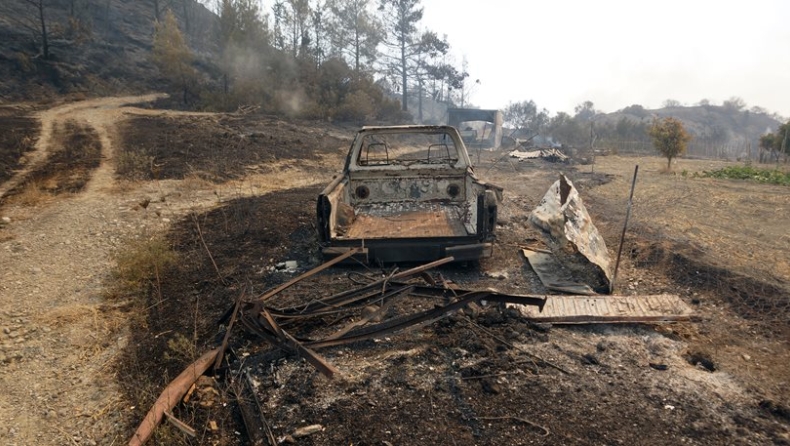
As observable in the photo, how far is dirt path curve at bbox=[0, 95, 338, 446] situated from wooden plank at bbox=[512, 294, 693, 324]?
317 centimetres

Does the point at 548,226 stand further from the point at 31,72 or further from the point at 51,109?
the point at 31,72

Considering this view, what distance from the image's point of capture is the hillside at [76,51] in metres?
20.5

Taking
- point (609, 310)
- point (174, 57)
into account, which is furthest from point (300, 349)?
point (174, 57)

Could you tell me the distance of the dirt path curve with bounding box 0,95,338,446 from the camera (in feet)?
9.19

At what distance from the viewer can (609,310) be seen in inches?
150

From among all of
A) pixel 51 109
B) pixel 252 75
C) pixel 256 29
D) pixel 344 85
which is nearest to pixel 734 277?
pixel 51 109

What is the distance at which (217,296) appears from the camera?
4324 millimetres

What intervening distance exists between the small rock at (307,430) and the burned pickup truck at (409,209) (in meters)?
2.28

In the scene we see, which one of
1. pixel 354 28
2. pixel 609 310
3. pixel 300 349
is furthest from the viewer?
pixel 354 28

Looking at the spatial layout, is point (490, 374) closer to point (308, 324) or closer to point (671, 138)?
point (308, 324)

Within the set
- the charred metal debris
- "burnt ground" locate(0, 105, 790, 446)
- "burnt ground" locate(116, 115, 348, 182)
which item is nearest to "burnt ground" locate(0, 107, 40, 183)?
"burnt ground" locate(116, 115, 348, 182)

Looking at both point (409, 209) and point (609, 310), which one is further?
point (409, 209)

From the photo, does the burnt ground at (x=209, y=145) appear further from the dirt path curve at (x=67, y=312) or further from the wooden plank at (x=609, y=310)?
the wooden plank at (x=609, y=310)

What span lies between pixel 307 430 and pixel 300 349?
495mm
